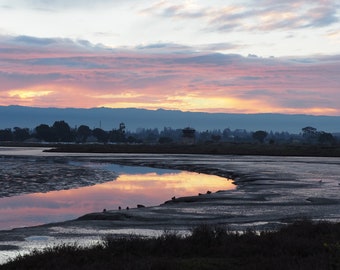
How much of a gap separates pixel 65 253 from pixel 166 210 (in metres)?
13.9

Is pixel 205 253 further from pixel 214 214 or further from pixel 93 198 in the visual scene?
pixel 93 198

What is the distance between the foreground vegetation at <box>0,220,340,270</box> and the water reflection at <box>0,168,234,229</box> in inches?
424

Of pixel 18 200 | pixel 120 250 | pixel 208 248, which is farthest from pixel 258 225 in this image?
pixel 18 200

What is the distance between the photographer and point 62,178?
50.4 meters

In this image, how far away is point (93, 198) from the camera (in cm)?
3562

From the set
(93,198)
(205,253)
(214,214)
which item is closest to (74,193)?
(93,198)

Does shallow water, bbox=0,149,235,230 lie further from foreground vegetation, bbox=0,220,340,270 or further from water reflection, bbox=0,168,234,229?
foreground vegetation, bbox=0,220,340,270

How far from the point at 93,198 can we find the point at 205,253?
2179 centimetres

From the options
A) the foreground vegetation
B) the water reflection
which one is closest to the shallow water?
the water reflection

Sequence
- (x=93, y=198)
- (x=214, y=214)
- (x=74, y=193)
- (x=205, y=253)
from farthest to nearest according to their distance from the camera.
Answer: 1. (x=74, y=193)
2. (x=93, y=198)
3. (x=214, y=214)
4. (x=205, y=253)

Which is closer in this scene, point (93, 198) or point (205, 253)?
point (205, 253)

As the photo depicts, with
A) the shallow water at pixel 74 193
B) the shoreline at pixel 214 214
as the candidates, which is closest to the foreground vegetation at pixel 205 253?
the shoreline at pixel 214 214

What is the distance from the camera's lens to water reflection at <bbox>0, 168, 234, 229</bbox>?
26872 mm

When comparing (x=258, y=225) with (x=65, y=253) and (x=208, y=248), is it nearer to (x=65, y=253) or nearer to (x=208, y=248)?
(x=208, y=248)
